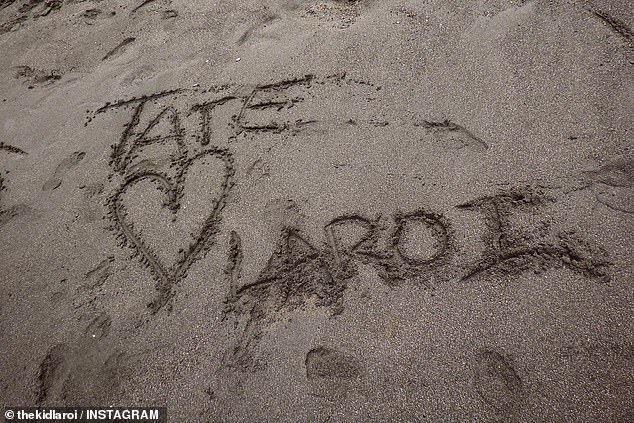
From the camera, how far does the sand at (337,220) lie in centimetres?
164

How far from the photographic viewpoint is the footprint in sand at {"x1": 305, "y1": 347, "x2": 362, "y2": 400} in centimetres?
164

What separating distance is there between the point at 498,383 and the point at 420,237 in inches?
24.1

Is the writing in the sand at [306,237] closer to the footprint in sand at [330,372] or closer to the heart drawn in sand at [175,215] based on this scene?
the heart drawn in sand at [175,215]

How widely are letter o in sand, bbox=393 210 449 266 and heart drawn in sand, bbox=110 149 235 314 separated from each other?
2.68 feet

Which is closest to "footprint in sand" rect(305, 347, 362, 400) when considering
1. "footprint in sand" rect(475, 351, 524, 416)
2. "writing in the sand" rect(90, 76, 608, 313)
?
"writing in the sand" rect(90, 76, 608, 313)

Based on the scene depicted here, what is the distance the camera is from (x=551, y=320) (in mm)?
1640

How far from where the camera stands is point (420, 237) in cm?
190

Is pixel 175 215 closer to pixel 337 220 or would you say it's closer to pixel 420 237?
pixel 337 220

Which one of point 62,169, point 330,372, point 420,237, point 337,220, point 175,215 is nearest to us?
point 330,372

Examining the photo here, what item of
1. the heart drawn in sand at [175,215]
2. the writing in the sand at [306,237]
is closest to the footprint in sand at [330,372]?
the writing in the sand at [306,237]

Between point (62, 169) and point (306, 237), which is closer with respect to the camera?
point (306, 237)
